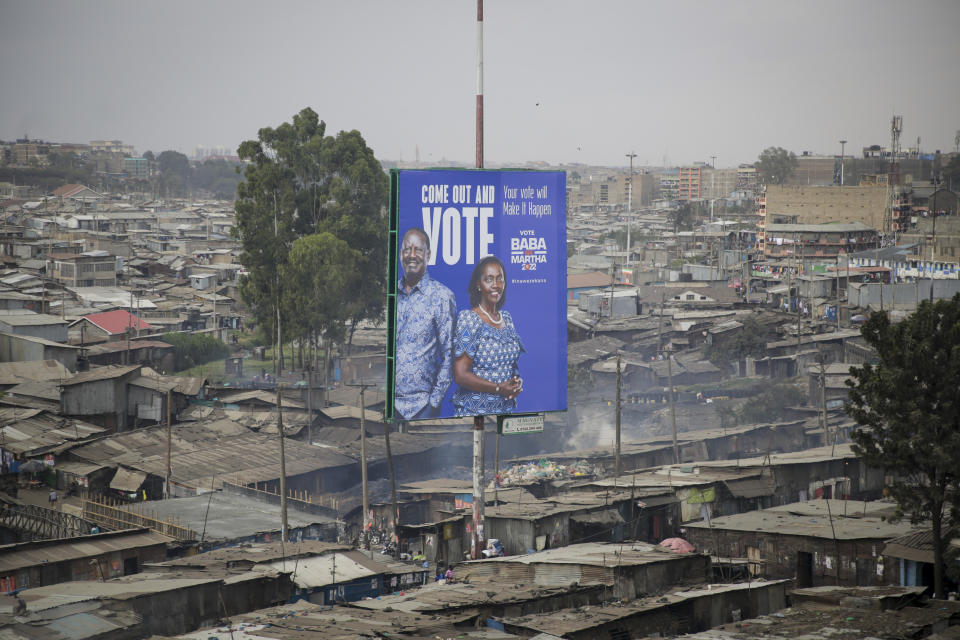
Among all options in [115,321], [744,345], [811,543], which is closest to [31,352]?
[115,321]

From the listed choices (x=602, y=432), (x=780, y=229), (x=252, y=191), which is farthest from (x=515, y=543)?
(x=780, y=229)

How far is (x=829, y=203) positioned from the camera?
290 ft

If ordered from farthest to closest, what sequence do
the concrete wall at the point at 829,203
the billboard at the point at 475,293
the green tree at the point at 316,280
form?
1. the concrete wall at the point at 829,203
2. the green tree at the point at 316,280
3. the billboard at the point at 475,293

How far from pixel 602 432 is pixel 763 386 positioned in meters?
7.85

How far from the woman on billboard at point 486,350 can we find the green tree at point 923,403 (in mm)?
6880

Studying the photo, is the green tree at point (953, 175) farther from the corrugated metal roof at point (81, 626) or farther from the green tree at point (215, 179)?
the corrugated metal roof at point (81, 626)

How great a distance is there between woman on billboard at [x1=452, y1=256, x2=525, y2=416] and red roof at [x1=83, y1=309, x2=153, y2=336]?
1159 inches

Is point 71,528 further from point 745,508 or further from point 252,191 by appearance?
point 252,191

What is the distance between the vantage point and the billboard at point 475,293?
20.8 meters

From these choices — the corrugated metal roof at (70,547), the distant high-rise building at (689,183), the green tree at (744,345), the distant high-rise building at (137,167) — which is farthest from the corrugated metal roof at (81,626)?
the distant high-rise building at (689,183)

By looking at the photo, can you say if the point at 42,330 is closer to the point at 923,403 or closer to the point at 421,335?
the point at 421,335

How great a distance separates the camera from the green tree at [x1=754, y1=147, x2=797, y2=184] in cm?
12662

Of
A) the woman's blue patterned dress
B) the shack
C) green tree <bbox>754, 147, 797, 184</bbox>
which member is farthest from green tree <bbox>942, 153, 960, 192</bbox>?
the woman's blue patterned dress

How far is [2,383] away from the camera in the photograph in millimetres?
36344
